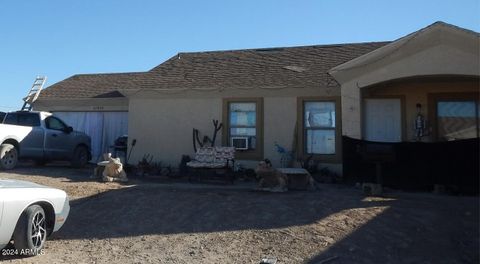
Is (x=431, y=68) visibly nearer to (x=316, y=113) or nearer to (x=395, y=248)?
(x=316, y=113)

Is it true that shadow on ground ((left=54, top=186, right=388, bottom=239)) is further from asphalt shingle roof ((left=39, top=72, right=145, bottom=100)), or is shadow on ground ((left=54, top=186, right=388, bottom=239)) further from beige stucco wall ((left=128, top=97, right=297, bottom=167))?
asphalt shingle roof ((left=39, top=72, right=145, bottom=100))

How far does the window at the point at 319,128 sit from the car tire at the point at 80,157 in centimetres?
722

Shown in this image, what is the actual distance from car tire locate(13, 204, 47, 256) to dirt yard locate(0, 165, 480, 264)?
161 mm

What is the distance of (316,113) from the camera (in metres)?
14.0

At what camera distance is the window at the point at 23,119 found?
14.6m

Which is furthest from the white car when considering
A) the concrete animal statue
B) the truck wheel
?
the truck wheel

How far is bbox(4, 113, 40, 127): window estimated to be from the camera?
14.6 meters

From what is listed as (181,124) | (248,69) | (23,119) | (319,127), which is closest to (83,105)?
(23,119)

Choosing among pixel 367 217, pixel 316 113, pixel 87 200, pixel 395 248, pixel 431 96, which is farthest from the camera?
pixel 316 113

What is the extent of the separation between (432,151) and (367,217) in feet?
13.2

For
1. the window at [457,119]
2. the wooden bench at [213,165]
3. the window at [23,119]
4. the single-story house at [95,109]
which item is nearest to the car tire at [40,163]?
the window at [23,119]

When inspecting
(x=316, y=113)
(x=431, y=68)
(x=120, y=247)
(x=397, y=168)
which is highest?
(x=431, y=68)

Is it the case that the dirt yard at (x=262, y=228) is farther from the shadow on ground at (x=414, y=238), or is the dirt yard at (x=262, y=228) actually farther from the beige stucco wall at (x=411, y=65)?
the beige stucco wall at (x=411, y=65)

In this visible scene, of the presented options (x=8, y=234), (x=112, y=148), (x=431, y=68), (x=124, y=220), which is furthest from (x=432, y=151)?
(x=112, y=148)
